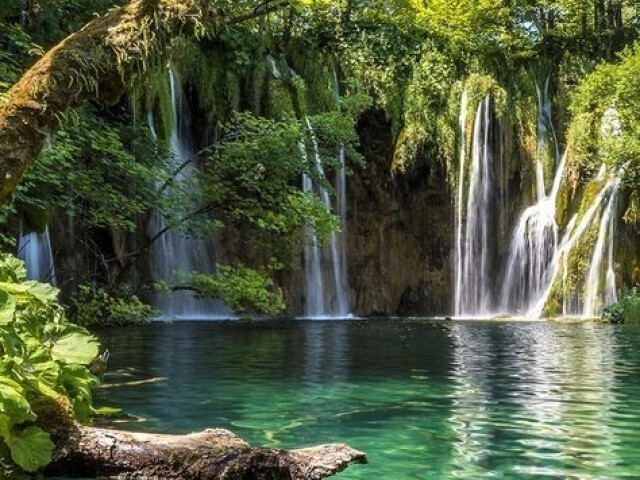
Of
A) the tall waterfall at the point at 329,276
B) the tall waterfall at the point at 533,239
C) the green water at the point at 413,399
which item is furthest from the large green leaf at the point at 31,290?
the tall waterfall at the point at 329,276

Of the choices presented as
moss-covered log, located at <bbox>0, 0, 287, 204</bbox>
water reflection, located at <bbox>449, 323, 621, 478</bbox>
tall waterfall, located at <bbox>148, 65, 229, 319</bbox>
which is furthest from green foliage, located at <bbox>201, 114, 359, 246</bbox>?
tall waterfall, located at <bbox>148, 65, 229, 319</bbox>

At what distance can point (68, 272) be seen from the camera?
773 inches

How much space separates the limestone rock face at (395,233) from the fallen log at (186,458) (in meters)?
25.8

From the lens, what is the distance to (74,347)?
4.42m

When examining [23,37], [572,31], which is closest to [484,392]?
[23,37]

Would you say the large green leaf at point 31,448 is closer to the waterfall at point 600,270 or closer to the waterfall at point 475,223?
the waterfall at point 600,270

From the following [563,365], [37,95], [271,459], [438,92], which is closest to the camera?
[271,459]

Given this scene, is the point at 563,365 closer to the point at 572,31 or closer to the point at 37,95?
the point at 37,95

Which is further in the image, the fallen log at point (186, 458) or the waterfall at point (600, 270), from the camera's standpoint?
the waterfall at point (600, 270)

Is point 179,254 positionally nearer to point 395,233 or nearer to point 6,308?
point 395,233

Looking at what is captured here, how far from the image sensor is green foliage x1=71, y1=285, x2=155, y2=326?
1062 cm

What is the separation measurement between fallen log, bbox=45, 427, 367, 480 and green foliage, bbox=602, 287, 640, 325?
19729 mm

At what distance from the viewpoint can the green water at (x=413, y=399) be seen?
5207 mm

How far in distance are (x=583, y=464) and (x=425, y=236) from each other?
26.0 metres
